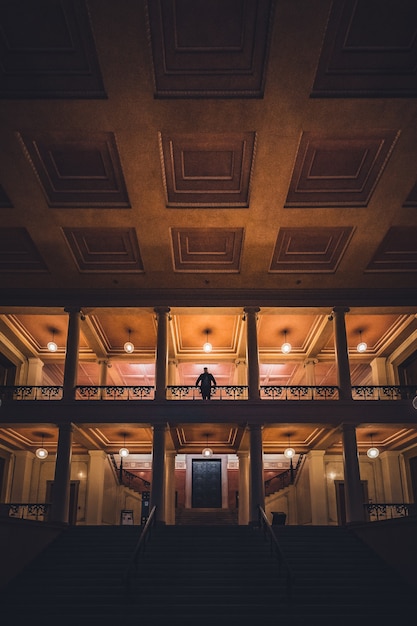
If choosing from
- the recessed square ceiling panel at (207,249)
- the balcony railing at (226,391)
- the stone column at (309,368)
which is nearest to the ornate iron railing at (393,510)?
the balcony railing at (226,391)

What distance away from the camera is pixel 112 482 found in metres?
23.0

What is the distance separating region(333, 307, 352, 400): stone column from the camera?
55.1ft

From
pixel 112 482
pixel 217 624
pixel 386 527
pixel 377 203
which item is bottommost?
pixel 217 624

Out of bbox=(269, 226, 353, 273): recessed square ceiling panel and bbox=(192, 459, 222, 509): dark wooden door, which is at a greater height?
bbox=(269, 226, 353, 273): recessed square ceiling panel

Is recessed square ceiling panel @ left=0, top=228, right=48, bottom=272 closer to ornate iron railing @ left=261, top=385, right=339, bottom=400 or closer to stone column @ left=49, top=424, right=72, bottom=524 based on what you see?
stone column @ left=49, top=424, right=72, bottom=524

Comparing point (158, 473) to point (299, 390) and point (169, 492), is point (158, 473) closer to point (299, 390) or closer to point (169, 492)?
point (169, 492)

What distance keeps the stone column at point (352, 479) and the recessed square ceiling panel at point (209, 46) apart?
32.9 feet

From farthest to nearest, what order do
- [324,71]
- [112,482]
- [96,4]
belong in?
1. [112,482]
2. [324,71]
3. [96,4]

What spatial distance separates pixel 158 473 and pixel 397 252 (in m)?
9.03

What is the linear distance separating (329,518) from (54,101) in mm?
17045

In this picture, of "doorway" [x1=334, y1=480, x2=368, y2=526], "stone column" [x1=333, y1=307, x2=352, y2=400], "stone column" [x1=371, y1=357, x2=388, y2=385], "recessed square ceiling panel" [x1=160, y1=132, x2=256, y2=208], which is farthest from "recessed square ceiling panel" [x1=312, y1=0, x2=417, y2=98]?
"doorway" [x1=334, y1=480, x2=368, y2=526]

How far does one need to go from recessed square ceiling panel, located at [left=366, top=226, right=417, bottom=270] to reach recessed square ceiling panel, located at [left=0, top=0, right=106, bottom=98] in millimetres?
8437

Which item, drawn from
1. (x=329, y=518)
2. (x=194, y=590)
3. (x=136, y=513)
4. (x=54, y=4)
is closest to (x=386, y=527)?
(x=194, y=590)

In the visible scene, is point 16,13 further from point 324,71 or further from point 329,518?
point 329,518
